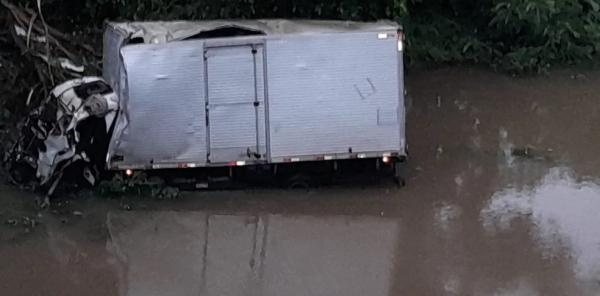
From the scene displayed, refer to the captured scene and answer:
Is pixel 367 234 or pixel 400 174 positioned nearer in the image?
pixel 367 234

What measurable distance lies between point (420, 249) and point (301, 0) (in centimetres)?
668

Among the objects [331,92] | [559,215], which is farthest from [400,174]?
[559,215]

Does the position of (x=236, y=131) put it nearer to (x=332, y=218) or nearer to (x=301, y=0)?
(x=332, y=218)

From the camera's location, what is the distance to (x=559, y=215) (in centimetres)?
1489

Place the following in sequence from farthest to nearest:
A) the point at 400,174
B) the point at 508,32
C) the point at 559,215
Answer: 1. the point at 508,32
2. the point at 400,174
3. the point at 559,215

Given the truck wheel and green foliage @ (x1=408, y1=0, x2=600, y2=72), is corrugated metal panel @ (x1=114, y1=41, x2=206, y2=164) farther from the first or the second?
green foliage @ (x1=408, y1=0, x2=600, y2=72)

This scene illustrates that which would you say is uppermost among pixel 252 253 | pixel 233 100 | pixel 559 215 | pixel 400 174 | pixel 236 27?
pixel 236 27

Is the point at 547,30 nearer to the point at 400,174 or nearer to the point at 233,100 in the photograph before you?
the point at 400,174

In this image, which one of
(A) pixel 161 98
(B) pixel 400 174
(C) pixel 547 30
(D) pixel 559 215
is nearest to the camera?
(D) pixel 559 215

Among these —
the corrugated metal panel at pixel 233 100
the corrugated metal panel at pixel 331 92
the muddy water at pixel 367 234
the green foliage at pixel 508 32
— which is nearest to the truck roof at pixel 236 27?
the corrugated metal panel at pixel 331 92

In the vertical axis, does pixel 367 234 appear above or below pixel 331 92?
below

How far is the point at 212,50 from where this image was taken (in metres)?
15.2

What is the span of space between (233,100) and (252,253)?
228 cm

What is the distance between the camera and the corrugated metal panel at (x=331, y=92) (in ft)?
50.0
